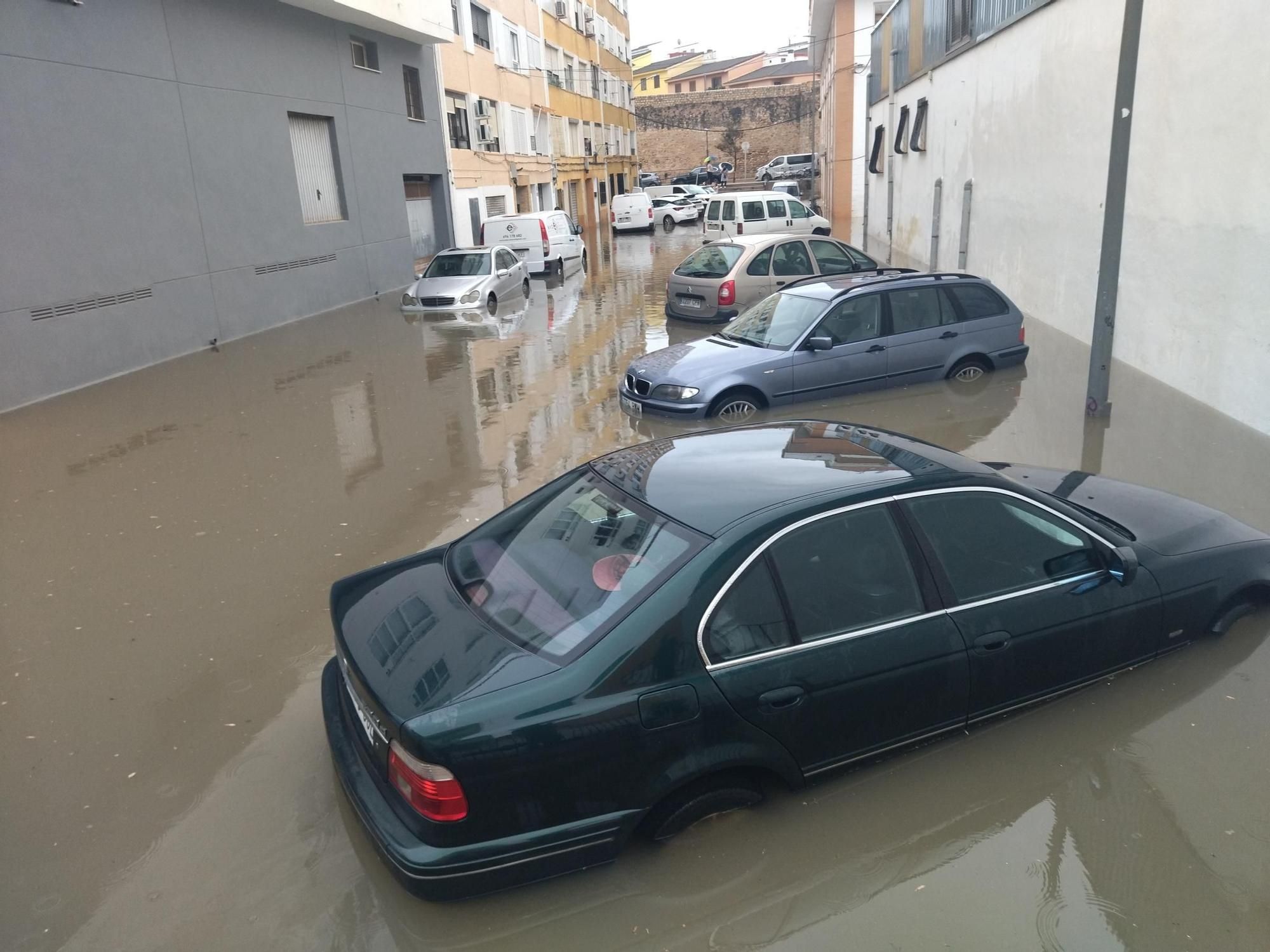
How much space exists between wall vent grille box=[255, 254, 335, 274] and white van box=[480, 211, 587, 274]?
5.48 metres

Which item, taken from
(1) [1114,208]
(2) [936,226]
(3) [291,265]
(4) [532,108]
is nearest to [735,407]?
(1) [1114,208]

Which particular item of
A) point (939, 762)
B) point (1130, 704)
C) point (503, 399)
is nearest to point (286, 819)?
point (939, 762)

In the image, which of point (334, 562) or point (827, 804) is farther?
point (334, 562)

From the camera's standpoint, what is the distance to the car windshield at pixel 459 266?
18.7 m

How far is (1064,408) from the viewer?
964 cm

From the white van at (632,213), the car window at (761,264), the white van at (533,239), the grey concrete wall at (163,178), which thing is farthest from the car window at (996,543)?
the white van at (632,213)

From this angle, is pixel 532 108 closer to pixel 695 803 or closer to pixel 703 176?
pixel 703 176

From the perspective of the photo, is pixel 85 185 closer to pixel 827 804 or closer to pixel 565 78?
pixel 827 804

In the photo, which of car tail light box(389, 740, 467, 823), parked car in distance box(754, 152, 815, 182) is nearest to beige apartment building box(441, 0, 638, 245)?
parked car in distance box(754, 152, 815, 182)

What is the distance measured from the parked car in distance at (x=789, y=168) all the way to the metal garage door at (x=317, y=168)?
4061cm

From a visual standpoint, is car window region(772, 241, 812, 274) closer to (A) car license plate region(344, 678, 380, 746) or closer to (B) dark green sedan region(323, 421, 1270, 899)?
(B) dark green sedan region(323, 421, 1270, 899)

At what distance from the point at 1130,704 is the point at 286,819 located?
149 inches

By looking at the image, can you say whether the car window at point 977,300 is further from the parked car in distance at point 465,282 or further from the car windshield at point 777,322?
the parked car in distance at point 465,282

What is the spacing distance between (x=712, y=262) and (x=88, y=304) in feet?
29.9
